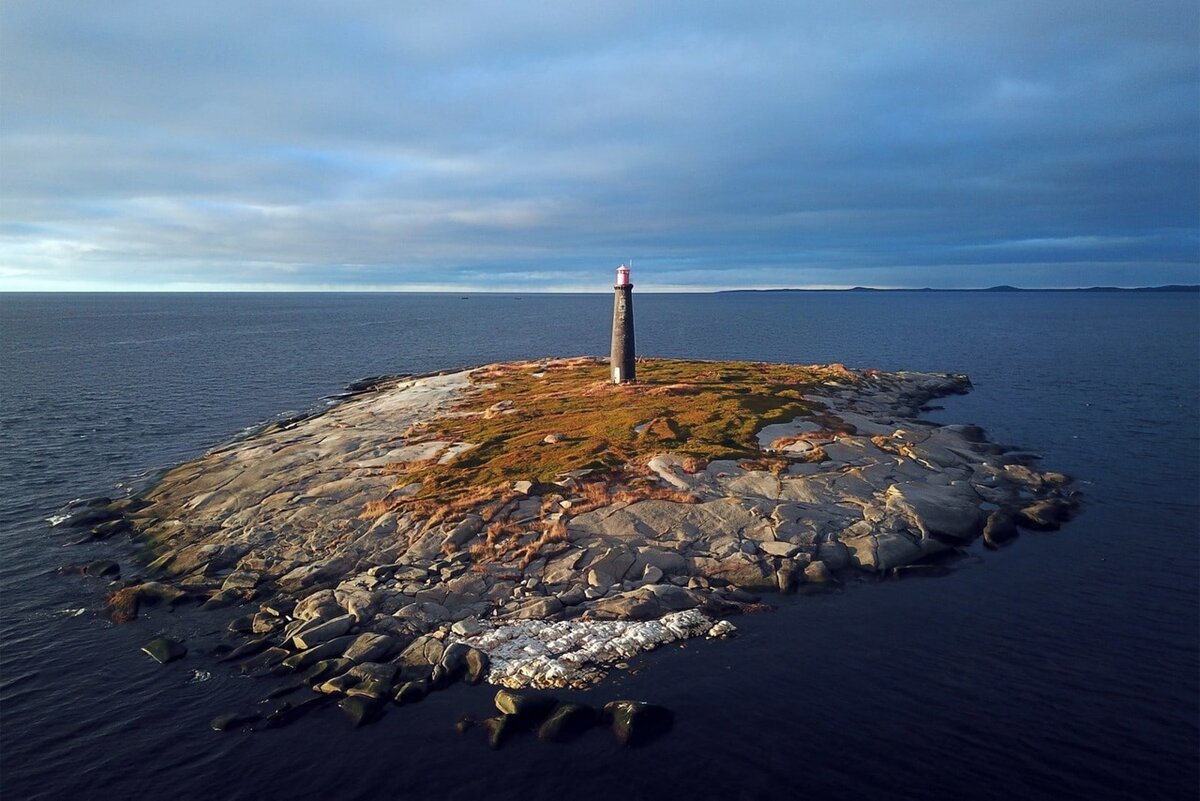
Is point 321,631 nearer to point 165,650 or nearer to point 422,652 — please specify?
point 422,652

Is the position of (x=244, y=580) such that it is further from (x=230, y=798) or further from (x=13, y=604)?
(x=230, y=798)

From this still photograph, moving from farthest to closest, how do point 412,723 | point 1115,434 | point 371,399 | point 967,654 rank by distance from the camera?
point 371,399
point 1115,434
point 967,654
point 412,723

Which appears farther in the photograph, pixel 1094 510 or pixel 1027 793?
pixel 1094 510

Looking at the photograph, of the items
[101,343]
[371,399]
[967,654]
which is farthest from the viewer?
[101,343]

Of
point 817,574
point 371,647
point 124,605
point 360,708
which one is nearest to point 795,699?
point 817,574

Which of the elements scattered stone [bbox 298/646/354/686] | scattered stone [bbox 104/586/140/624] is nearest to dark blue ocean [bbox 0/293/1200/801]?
scattered stone [bbox 104/586/140/624]

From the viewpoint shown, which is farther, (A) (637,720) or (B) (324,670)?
(B) (324,670)

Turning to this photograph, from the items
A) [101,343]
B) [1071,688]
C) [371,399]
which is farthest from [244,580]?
[101,343]
